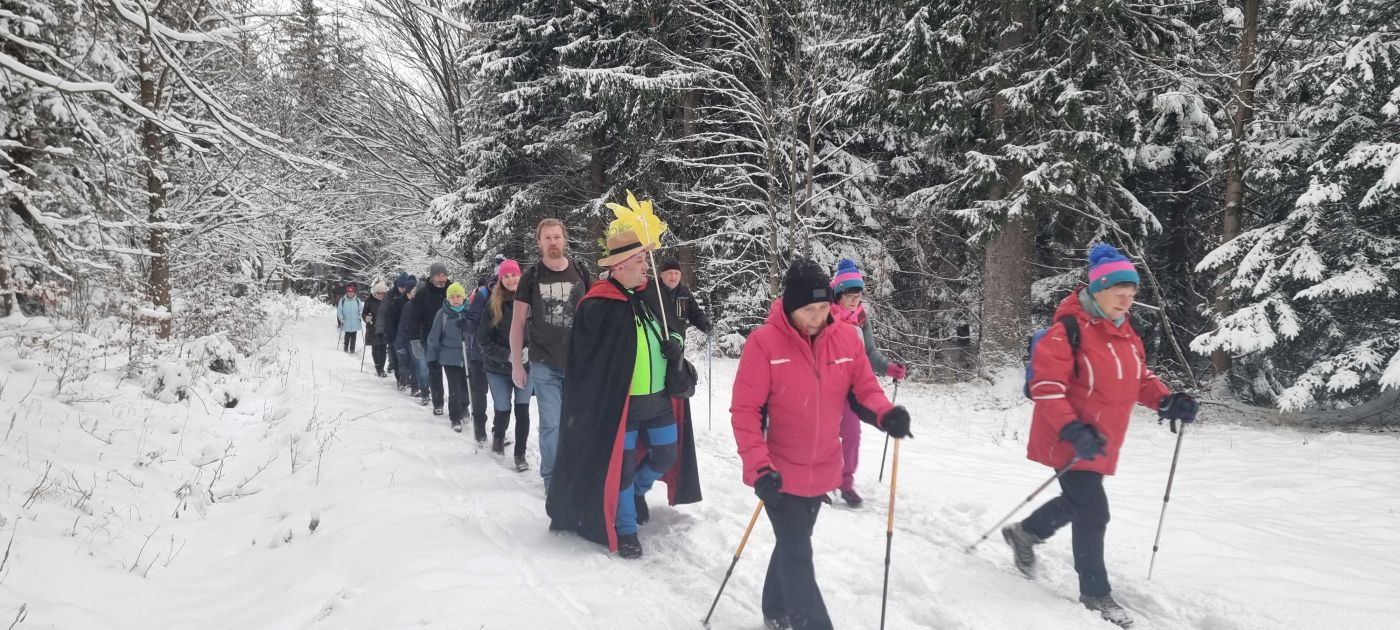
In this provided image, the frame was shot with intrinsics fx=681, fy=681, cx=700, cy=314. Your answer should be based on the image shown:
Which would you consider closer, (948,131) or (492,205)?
(948,131)

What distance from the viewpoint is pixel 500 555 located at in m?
4.04

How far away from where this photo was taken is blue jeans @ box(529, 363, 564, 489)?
5.23 metres

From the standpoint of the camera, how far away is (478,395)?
752 cm

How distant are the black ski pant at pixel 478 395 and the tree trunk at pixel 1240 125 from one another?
35.9ft

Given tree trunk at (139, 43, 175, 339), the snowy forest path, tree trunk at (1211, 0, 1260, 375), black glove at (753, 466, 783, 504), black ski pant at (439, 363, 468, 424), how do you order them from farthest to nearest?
tree trunk at (1211, 0, 1260, 375)
tree trunk at (139, 43, 175, 339)
black ski pant at (439, 363, 468, 424)
the snowy forest path
black glove at (753, 466, 783, 504)

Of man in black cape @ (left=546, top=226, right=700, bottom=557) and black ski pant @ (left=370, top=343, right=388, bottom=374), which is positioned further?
black ski pant @ (left=370, top=343, right=388, bottom=374)

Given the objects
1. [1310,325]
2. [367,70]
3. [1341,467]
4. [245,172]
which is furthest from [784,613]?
[367,70]

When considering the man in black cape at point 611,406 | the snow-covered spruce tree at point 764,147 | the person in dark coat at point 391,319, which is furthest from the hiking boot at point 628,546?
the snow-covered spruce tree at point 764,147

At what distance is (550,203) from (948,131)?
394 inches

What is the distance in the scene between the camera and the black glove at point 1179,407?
384 cm

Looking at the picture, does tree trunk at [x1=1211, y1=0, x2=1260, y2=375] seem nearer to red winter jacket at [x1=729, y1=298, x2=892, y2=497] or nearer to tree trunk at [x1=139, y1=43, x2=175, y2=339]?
red winter jacket at [x1=729, y1=298, x2=892, y2=497]

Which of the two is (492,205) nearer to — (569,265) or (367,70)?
(367,70)

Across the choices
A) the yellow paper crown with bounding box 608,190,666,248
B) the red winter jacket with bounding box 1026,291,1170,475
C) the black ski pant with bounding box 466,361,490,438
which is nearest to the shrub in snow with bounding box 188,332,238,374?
the black ski pant with bounding box 466,361,490,438

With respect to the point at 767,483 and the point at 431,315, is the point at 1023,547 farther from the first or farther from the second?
the point at 431,315
